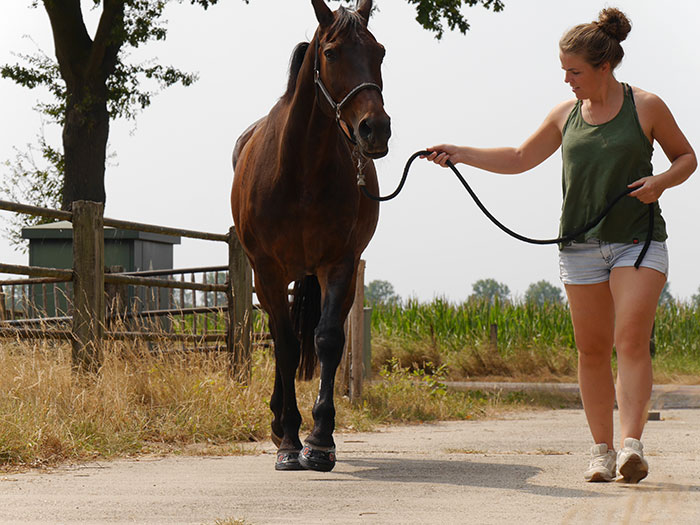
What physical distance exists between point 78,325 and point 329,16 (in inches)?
150

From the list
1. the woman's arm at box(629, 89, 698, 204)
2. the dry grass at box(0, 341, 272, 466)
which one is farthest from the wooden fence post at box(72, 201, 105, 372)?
the woman's arm at box(629, 89, 698, 204)

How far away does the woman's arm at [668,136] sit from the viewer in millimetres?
4102

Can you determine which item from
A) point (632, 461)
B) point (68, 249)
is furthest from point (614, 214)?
point (68, 249)

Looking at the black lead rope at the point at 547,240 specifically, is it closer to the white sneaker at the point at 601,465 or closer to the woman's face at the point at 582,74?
the woman's face at the point at 582,74

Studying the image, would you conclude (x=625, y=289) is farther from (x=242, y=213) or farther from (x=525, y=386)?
(x=525, y=386)

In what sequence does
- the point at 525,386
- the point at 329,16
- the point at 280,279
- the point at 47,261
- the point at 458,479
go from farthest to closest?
the point at 47,261 → the point at 525,386 → the point at 280,279 → the point at 329,16 → the point at 458,479

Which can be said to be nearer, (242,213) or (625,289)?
(625,289)

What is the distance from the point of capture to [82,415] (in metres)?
6.14

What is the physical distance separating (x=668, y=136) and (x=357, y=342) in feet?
17.7

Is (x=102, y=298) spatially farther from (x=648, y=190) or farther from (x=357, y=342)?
(x=648, y=190)

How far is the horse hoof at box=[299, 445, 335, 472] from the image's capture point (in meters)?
4.83

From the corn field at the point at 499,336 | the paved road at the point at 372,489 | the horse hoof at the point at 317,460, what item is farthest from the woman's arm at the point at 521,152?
the corn field at the point at 499,336

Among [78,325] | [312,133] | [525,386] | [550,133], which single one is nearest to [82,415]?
[78,325]

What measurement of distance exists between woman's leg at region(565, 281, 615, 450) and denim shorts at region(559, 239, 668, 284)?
5 cm
